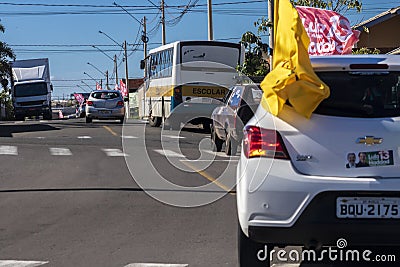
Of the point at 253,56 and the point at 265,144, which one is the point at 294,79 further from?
the point at 253,56

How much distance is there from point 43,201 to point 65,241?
9.25 ft

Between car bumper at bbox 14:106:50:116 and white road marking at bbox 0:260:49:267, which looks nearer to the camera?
white road marking at bbox 0:260:49:267

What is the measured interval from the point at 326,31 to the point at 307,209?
1354 cm

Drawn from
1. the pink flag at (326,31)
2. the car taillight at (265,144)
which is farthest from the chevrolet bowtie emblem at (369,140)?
the pink flag at (326,31)

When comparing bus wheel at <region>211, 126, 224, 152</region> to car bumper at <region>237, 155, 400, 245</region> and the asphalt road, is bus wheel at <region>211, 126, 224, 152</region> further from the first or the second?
car bumper at <region>237, 155, 400, 245</region>

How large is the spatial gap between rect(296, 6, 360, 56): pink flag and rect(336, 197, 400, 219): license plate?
12813 millimetres

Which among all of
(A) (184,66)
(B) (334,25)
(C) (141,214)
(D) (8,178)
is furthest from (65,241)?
(A) (184,66)

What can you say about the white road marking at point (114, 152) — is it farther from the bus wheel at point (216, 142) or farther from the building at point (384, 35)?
the building at point (384, 35)

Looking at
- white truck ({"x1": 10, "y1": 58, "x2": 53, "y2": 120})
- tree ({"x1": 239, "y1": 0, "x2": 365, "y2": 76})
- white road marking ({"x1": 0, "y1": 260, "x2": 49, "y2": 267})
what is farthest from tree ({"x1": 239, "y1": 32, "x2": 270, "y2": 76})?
white truck ({"x1": 10, "y1": 58, "x2": 53, "y2": 120})

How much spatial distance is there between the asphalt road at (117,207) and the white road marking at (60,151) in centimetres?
3

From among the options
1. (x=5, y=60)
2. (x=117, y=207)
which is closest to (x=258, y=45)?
(x=117, y=207)

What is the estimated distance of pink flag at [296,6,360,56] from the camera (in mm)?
17453

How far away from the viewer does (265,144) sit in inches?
201

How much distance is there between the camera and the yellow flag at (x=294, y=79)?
4941 mm
